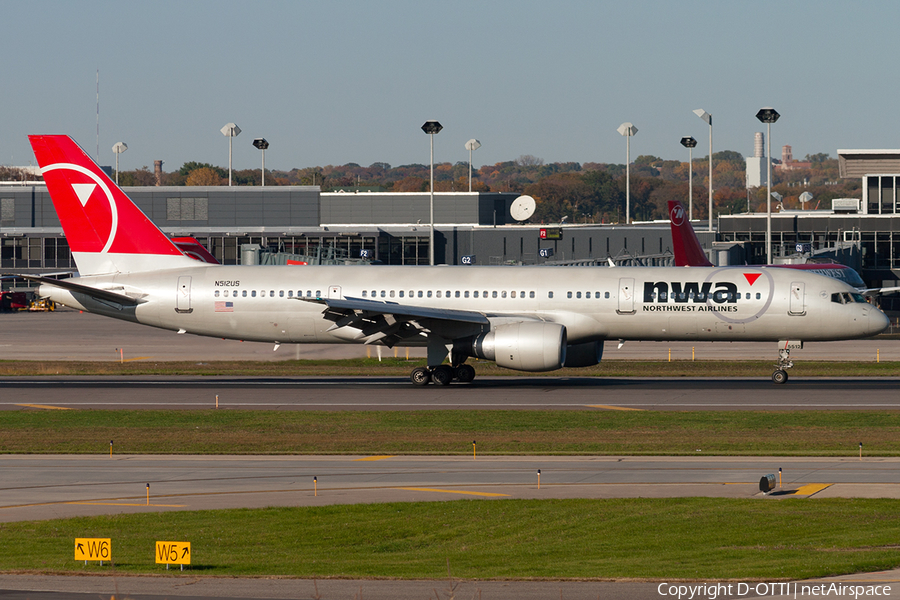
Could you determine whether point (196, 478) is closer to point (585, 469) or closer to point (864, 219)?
point (585, 469)

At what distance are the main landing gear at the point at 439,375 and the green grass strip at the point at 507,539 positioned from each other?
21.5 m

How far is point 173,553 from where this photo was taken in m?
15.4

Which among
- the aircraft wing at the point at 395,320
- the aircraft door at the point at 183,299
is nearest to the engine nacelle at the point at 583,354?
the aircraft wing at the point at 395,320

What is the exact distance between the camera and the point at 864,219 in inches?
3979

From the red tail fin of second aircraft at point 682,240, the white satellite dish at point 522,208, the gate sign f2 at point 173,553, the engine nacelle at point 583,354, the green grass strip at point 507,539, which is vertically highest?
the white satellite dish at point 522,208

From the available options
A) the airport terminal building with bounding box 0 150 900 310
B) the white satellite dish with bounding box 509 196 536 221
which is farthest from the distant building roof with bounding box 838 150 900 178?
the white satellite dish with bounding box 509 196 536 221

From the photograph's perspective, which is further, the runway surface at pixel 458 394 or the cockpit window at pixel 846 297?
the cockpit window at pixel 846 297

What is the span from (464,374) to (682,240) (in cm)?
2132

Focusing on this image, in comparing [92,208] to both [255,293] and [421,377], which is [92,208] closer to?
[255,293]

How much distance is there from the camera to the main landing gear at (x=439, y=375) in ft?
141

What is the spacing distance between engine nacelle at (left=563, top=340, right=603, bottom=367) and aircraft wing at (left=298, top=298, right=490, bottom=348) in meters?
4.12

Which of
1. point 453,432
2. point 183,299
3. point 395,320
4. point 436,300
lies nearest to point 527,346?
point 436,300

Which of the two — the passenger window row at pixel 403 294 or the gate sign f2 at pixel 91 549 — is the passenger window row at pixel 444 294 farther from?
the gate sign f2 at pixel 91 549

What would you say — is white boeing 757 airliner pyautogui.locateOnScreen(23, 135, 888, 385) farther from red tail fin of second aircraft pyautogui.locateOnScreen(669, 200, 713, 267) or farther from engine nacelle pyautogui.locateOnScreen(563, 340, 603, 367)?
red tail fin of second aircraft pyautogui.locateOnScreen(669, 200, 713, 267)
